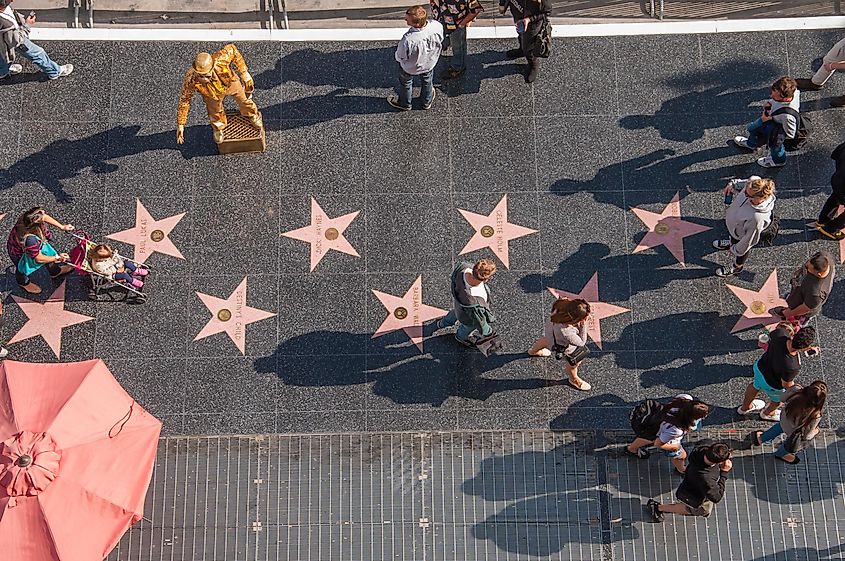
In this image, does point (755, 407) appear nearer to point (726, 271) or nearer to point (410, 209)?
point (726, 271)

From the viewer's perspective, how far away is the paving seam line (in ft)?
39.0

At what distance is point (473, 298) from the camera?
9.05 m

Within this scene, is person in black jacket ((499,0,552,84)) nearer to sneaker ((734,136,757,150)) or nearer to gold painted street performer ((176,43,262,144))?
sneaker ((734,136,757,150))

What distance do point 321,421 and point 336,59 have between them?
497 cm

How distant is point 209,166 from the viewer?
11.1 meters

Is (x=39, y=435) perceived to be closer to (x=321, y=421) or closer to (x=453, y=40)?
(x=321, y=421)

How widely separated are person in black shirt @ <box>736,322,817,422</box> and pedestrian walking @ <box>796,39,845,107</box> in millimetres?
3607

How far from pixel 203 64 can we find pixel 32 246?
8.77 feet

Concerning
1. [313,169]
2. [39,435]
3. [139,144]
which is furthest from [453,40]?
[39,435]

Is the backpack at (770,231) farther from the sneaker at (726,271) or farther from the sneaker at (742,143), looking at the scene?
the sneaker at (742,143)

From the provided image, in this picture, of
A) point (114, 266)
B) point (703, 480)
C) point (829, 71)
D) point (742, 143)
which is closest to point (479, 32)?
point (742, 143)

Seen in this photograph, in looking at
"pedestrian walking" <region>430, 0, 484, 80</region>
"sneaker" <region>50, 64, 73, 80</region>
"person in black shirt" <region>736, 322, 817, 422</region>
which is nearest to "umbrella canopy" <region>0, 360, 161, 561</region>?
"sneaker" <region>50, 64, 73, 80</region>

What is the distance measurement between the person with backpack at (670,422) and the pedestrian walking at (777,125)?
11.5ft

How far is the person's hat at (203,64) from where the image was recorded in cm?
961
